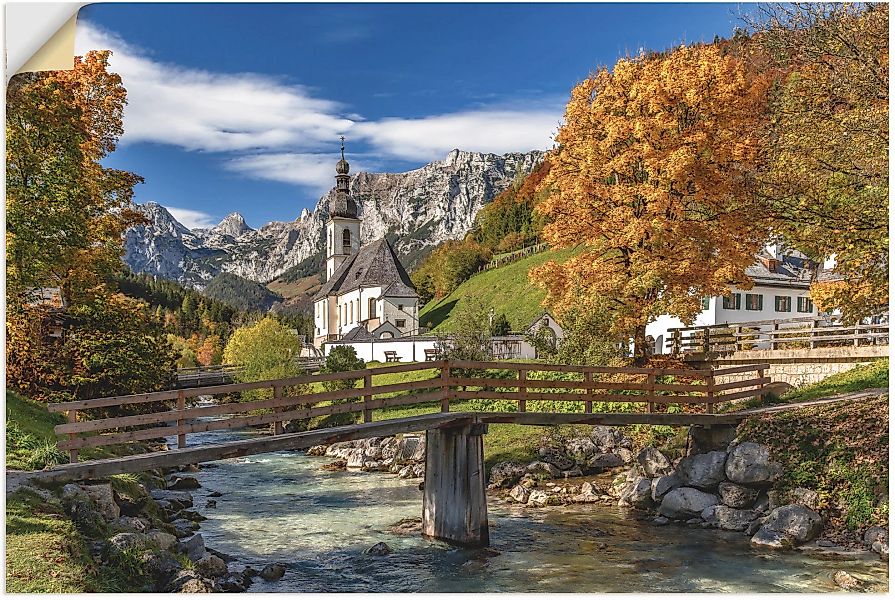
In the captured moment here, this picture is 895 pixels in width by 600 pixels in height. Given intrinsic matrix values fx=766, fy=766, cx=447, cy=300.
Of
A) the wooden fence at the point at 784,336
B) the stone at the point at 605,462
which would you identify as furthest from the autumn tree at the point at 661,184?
the stone at the point at 605,462

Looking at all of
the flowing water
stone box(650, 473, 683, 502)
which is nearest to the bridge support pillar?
the flowing water

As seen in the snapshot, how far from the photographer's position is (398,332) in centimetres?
7050

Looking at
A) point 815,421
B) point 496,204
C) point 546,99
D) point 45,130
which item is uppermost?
point 496,204

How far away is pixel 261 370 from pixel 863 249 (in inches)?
1305

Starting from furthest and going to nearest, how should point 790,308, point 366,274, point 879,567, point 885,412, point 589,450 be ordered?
1. point 366,274
2. point 790,308
3. point 589,450
4. point 885,412
5. point 879,567

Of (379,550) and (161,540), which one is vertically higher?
(161,540)

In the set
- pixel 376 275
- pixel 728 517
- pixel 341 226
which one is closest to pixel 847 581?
pixel 728 517

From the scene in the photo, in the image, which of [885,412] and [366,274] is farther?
[366,274]

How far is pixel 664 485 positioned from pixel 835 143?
8.64m

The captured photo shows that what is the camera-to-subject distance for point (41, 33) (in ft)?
29.7

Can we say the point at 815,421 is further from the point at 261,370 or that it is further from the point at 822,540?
the point at 261,370

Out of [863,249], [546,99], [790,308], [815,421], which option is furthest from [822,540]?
[790,308]

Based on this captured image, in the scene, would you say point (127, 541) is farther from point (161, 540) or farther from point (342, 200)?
point (342, 200)

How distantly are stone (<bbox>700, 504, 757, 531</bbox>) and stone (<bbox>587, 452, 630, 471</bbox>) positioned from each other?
537 centimetres
